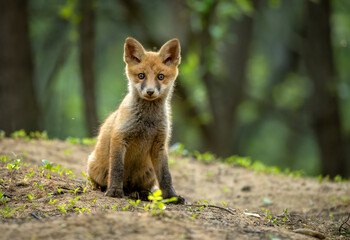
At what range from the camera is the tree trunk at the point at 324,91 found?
1387 cm

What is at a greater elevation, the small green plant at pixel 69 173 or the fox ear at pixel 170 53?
the fox ear at pixel 170 53

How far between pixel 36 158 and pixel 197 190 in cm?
284

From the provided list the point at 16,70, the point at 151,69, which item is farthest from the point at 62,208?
the point at 16,70

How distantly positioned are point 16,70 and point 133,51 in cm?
661

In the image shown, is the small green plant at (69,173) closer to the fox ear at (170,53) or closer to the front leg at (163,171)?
the front leg at (163,171)

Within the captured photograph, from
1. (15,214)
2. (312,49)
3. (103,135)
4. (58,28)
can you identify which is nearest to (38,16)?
(58,28)

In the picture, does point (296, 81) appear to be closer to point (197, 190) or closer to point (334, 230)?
point (197, 190)

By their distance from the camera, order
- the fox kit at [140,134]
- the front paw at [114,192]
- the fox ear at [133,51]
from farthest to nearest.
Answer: the fox ear at [133,51]
the fox kit at [140,134]
the front paw at [114,192]

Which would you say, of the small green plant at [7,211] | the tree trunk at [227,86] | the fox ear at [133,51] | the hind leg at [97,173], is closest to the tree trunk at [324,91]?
the tree trunk at [227,86]

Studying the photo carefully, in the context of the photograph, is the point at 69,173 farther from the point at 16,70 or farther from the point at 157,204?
the point at 16,70

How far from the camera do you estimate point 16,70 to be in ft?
38.0

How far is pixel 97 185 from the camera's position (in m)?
6.14

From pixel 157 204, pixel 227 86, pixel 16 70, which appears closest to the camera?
pixel 157 204

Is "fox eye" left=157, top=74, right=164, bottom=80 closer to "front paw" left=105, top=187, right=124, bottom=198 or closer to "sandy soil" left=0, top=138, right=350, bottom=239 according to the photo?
"front paw" left=105, top=187, right=124, bottom=198
